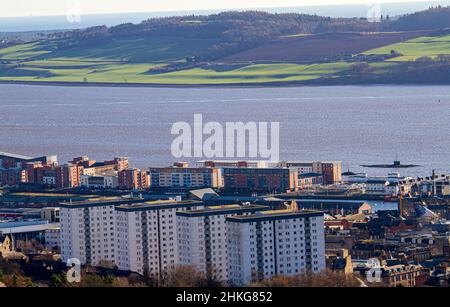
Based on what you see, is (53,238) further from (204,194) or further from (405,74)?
(405,74)

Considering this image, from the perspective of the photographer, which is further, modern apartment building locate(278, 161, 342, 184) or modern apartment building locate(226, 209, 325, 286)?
Result: modern apartment building locate(278, 161, 342, 184)

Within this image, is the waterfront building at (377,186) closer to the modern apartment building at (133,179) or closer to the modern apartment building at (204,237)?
the modern apartment building at (133,179)

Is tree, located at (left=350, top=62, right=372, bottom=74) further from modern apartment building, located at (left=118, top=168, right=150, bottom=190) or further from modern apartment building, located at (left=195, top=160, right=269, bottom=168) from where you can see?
modern apartment building, located at (left=118, top=168, right=150, bottom=190)

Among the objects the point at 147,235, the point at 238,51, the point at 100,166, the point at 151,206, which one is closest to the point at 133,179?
the point at 100,166

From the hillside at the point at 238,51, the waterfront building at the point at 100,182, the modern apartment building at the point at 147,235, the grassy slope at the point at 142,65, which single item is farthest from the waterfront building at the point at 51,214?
the grassy slope at the point at 142,65

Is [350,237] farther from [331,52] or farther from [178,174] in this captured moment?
[331,52]

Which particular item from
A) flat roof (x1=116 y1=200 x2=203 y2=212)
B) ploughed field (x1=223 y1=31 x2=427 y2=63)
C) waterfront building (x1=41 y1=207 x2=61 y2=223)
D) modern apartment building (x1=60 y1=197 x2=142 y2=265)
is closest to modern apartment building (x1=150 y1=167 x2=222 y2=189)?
waterfront building (x1=41 y1=207 x2=61 y2=223)
